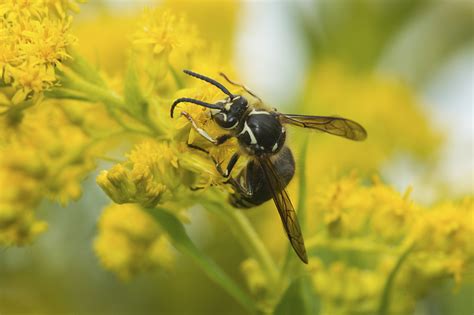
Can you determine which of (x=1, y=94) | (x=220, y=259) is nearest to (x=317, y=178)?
(x=220, y=259)

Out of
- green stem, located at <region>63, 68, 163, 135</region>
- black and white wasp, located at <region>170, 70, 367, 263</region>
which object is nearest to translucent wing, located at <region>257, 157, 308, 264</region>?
black and white wasp, located at <region>170, 70, 367, 263</region>

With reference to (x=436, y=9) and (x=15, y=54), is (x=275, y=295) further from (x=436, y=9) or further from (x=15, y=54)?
(x=436, y=9)

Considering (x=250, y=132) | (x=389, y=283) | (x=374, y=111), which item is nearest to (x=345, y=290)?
(x=389, y=283)

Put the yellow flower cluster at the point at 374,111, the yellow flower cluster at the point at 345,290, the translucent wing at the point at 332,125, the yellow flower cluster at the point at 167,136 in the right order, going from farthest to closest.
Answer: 1. the yellow flower cluster at the point at 374,111
2. the translucent wing at the point at 332,125
3. the yellow flower cluster at the point at 345,290
4. the yellow flower cluster at the point at 167,136

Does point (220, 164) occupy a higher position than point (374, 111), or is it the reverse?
point (220, 164)

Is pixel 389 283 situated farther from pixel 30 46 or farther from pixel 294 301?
pixel 30 46

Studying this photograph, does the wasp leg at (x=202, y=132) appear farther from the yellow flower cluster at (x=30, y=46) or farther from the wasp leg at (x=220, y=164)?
the yellow flower cluster at (x=30, y=46)

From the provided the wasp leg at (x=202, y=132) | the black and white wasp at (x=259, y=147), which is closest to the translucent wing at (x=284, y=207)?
the black and white wasp at (x=259, y=147)
